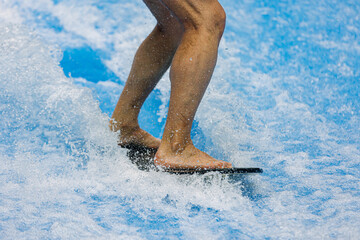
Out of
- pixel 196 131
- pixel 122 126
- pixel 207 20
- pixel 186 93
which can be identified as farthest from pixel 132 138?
pixel 207 20

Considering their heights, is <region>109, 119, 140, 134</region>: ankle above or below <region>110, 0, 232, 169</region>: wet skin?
below

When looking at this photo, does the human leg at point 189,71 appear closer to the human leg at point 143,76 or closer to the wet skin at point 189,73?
the wet skin at point 189,73

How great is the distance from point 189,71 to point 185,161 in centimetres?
33

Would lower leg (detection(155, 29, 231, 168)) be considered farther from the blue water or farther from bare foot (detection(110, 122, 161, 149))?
bare foot (detection(110, 122, 161, 149))

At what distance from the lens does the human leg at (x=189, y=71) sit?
1.50 meters

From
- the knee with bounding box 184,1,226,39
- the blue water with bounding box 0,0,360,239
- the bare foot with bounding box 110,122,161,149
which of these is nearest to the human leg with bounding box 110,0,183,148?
the bare foot with bounding box 110,122,161,149

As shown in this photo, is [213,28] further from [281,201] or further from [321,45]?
[321,45]

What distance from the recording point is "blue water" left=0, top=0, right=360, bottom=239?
4.33ft

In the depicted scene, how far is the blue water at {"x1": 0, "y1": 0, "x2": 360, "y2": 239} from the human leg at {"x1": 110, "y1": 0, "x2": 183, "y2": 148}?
104 mm

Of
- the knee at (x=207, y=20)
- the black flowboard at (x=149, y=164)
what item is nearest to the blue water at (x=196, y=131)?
the black flowboard at (x=149, y=164)

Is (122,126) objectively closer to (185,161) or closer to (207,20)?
(185,161)

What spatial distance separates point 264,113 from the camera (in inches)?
94.8

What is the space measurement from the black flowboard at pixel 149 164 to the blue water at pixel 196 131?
3 cm

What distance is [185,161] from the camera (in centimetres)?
155
